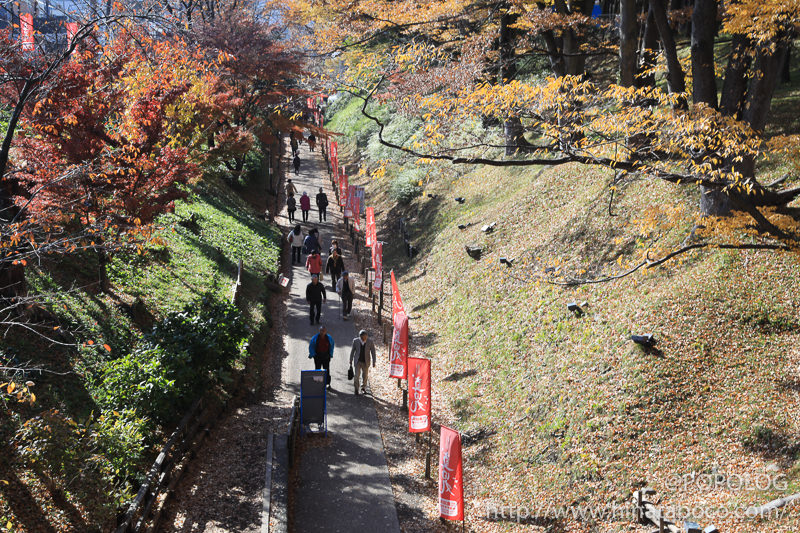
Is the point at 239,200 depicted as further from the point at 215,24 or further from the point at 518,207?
the point at 518,207

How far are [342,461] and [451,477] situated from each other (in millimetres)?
2498

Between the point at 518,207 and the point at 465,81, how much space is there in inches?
155

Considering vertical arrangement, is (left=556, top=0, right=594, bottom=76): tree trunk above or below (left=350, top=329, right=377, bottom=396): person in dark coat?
above

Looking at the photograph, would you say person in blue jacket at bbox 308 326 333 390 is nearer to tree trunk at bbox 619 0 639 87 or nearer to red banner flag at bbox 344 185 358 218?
tree trunk at bbox 619 0 639 87

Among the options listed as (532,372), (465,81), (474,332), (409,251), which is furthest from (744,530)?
(409,251)

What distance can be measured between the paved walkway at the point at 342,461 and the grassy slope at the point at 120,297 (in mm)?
1821

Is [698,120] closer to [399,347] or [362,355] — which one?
[399,347]

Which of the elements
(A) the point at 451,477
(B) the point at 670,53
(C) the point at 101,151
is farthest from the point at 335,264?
(B) the point at 670,53

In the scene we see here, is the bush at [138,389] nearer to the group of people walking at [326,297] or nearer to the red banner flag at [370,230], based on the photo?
the group of people walking at [326,297]

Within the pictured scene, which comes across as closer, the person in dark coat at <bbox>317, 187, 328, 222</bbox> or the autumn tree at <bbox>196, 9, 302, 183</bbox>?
the autumn tree at <bbox>196, 9, 302, 183</bbox>

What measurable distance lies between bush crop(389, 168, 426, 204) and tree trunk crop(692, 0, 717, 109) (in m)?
15.8

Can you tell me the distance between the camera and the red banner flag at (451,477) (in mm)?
8227

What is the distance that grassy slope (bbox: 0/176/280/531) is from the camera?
6.62 metres

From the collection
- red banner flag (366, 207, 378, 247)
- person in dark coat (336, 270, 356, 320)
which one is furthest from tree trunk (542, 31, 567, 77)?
person in dark coat (336, 270, 356, 320)
